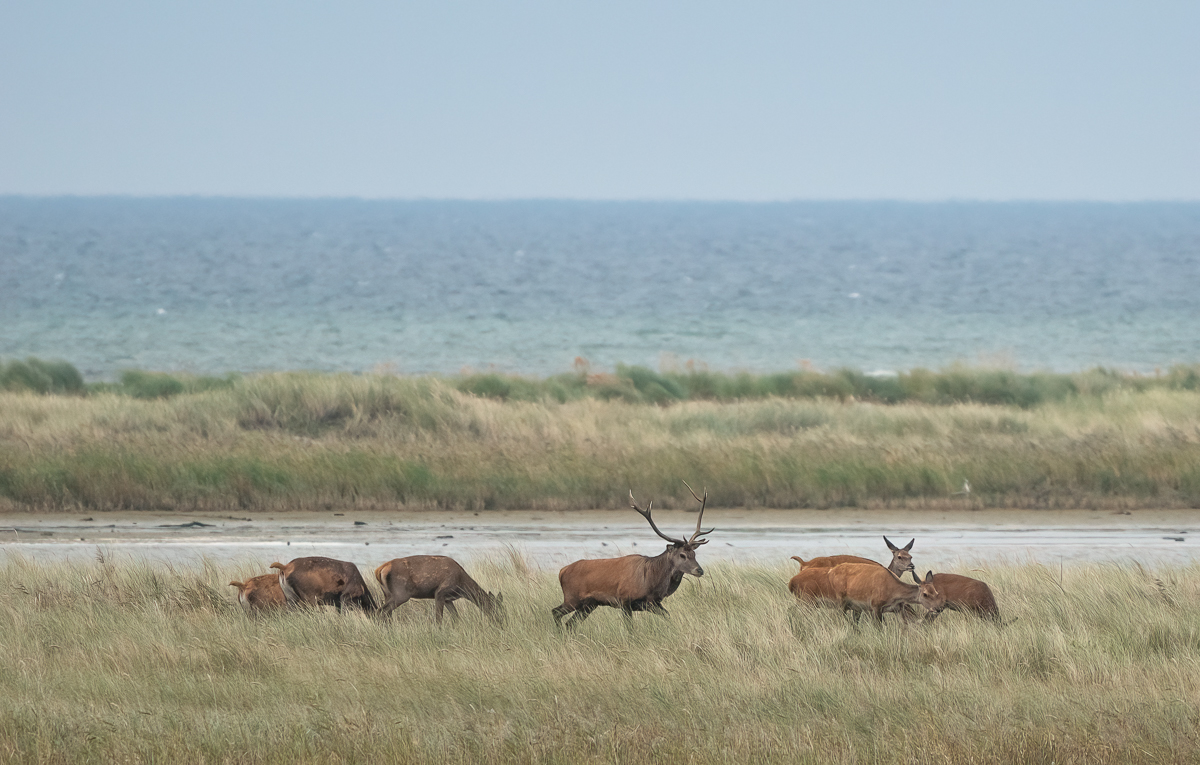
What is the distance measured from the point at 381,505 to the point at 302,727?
11.7 metres

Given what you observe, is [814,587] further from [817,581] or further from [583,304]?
[583,304]

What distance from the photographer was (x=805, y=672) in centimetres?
903

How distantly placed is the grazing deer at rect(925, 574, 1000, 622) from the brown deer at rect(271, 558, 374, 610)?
4452 mm

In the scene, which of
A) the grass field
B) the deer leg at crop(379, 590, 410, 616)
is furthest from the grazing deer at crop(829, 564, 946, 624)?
the grass field

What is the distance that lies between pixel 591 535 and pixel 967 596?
747cm

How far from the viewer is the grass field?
1953 centimetres

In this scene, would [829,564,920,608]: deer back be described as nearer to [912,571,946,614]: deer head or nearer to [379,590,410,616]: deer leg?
[912,571,946,614]: deer head

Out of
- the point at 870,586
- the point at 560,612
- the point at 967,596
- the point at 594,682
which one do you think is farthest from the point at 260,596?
the point at 967,596

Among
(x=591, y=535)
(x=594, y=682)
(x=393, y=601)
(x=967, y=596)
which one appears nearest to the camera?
(x=594, y=682)

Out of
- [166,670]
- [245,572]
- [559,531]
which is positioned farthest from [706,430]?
[166,670]

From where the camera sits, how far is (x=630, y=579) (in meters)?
9.60

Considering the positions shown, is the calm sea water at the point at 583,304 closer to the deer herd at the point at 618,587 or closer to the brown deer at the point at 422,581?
the deer herd at the point at 618,587

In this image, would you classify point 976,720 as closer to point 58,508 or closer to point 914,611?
point 914,611

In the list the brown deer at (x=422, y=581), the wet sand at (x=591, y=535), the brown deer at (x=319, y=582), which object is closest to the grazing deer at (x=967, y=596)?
the wet sand at (x=591, y=535)
